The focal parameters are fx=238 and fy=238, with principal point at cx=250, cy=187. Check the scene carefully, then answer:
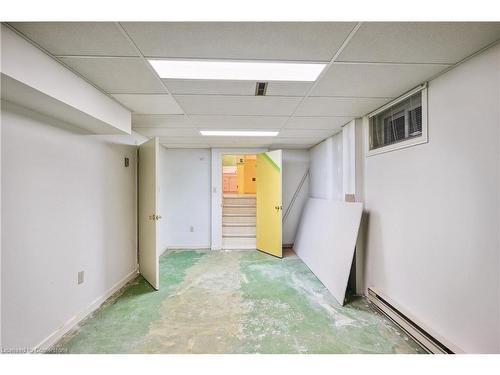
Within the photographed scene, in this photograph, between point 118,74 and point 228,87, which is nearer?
point 118,74

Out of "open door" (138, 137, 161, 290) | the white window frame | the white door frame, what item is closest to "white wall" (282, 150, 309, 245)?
the white door frame

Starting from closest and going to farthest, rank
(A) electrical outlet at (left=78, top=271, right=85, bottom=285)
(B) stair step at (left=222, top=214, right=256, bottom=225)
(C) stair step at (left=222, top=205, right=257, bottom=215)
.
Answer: (A) electrical outlet at (left=78, top=271, right=85, bottom=285) → (B) stair step at (left=222, top=214, right=256, bottom=225) → (C) stair step at (left=222, top=205, right=257, bottom=215)

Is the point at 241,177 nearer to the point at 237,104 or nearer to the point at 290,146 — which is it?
the point at 290,146

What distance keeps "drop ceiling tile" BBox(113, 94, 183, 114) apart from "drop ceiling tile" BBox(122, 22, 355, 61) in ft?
2.57

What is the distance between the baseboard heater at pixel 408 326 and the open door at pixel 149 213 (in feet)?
8.53

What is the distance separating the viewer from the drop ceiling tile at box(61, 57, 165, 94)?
1.58 meters

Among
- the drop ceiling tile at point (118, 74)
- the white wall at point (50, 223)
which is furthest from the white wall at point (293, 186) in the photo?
the drop ceiling tile at point (118, 74)

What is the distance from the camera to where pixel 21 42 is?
52.4 inches

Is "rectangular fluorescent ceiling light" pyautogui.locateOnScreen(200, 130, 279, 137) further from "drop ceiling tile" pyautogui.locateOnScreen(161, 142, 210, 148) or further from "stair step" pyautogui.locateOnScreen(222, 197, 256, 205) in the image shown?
"stair step" pyautogui.locateOnScreen(222, 197, 256, 205)

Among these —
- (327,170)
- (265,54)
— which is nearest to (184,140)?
(327,170)

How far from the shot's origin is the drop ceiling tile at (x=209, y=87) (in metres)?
1.91

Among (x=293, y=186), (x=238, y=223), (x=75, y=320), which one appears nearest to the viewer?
(x=75, y=320)

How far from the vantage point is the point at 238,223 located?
584 centimetres

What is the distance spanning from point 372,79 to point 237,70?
106cm
